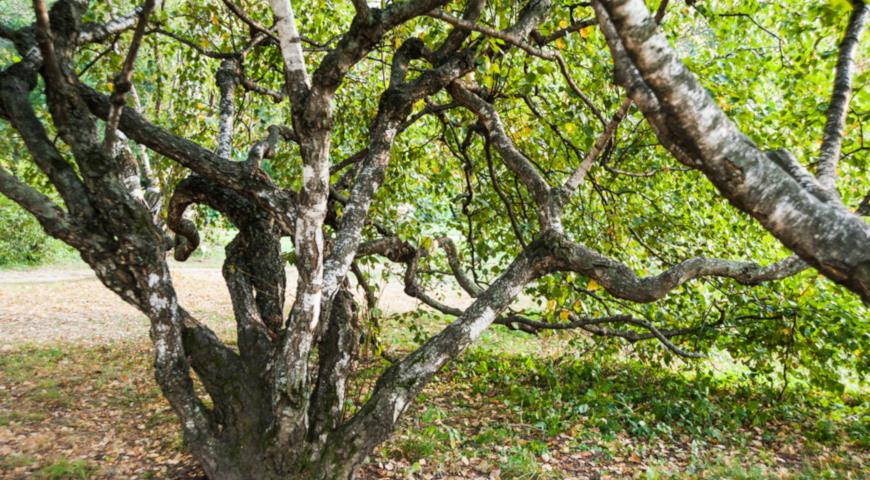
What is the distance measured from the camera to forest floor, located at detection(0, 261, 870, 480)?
4898 mm

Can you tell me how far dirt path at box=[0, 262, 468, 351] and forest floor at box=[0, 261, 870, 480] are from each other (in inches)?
46.5

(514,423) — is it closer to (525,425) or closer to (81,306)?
(525,425)

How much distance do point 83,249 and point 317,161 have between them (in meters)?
1.89

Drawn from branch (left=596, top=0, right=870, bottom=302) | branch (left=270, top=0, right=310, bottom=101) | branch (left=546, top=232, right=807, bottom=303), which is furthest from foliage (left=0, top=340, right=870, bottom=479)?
branch (left=596, top=0, right=870, bottom=302)

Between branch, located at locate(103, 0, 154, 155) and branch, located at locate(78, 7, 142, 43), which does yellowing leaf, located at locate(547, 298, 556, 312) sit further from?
branch, located at locate(78, 7, 142, 43)

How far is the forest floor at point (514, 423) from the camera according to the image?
4898 millimetres

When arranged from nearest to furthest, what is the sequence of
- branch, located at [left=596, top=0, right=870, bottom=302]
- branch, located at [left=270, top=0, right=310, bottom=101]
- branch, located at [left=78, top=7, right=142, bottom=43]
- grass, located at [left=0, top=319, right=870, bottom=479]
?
branch, located at [left=596, top=0, right=870, bottom=302]
branch, located at [left=270, top=0, right=310, bottom=101]
branch, located at [left=78, top=7, right=142, bottom=43]
grass, located at [left=0, top=319, right=870, bottom=479]

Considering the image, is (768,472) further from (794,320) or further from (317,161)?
(317,161)

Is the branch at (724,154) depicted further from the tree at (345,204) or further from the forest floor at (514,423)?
the forest floor at (514,423)

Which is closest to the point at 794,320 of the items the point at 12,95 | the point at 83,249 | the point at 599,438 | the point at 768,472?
the point at 768,472

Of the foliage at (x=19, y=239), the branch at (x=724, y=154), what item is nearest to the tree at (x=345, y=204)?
the branch at (x=724, y=154)

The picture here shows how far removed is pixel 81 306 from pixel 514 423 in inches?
521

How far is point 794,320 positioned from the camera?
20.0 ft

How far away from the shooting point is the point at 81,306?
1378cm
